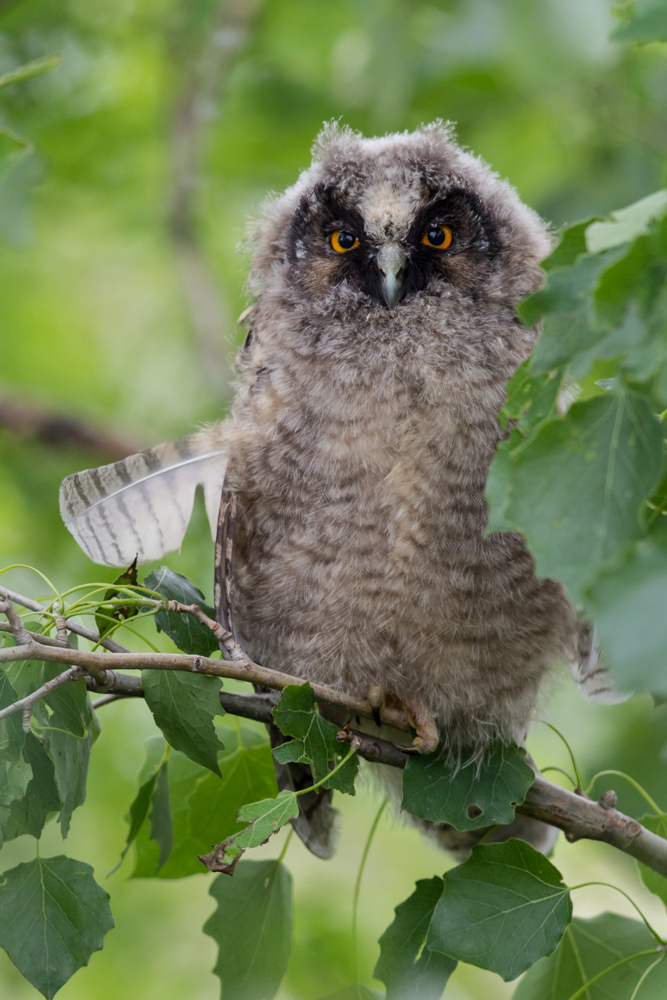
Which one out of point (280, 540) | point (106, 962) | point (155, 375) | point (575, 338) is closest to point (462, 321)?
point (280, 540)

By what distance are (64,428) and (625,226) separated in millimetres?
3560

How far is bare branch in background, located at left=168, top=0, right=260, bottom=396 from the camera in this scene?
448cm

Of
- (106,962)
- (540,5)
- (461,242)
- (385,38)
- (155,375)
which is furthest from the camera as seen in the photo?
(155,375)

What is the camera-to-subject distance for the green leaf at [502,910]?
1571mm

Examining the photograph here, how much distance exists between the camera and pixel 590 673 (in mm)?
2150

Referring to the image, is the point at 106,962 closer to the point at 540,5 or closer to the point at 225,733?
the point at 225,733

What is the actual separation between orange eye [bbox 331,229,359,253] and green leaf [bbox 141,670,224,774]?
1.09m

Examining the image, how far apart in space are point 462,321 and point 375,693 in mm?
807

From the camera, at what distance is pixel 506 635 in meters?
1.97

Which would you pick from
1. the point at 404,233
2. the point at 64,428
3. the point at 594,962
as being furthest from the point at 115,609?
the point at 64,428

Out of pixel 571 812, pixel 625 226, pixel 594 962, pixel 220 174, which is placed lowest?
pixel 594 962

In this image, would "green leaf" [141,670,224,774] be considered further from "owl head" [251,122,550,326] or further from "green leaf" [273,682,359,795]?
"owl head" [251,122,550,326]

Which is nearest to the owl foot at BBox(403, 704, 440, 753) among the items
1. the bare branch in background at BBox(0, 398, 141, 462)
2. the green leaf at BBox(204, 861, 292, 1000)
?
the green leaf at BBox(204, 861, 292, 1000)

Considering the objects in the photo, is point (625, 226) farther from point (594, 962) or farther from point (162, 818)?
point (594, 962)
